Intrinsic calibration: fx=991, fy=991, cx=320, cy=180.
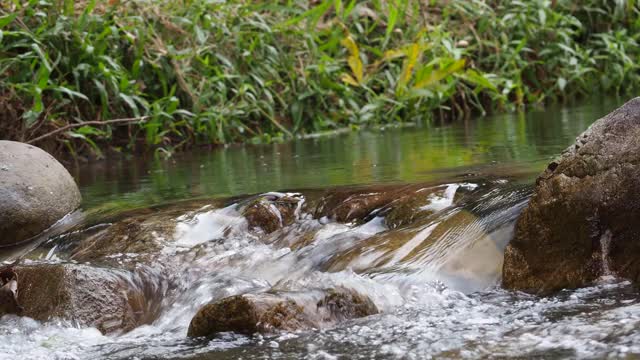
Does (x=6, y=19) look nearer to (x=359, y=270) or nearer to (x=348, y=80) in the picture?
(x=348, y=80)

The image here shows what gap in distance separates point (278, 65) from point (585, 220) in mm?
5251

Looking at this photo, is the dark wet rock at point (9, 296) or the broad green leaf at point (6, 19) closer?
the dark wet rock at point (9, 296)

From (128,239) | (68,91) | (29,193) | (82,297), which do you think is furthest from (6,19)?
(82,297)

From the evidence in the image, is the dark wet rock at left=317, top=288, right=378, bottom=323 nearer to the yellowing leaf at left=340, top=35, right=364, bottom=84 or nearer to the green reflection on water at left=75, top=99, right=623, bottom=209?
the green reflection on water at left=75, top=99, right=623, bottom=209

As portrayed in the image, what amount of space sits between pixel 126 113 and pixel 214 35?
1.06 metres

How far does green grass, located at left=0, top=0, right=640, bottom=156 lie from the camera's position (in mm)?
6727

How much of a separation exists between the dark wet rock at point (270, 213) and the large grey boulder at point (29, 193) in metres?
0.94

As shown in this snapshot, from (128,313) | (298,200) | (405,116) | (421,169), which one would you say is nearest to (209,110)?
(405,116)

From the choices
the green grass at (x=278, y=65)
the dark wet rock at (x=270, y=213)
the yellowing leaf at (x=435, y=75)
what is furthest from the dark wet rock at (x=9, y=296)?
the yellowing leaf at (x=435, y=75)

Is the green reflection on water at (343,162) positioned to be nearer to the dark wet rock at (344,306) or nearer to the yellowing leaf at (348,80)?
the yellowing leaf at (348,80)

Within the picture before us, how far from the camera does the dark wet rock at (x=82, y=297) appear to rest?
3166 mm

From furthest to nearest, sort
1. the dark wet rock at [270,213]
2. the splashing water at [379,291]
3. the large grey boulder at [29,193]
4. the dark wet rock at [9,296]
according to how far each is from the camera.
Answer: the large grey boulder at [29,193]
the dark wet rock at [270,213]
the dark wet rock at [9,296]
the splashing water at [379,291]

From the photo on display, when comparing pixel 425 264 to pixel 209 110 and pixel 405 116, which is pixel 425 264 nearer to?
pixel 209 110

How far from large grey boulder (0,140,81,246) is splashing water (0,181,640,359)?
0.90ft
